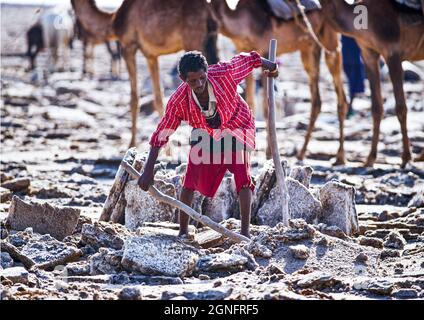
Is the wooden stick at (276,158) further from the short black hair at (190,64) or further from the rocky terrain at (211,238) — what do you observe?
the short black hair at (190,64)

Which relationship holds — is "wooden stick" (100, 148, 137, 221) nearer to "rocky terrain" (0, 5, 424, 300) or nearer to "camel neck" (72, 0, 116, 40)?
"rocky terrain" (0, 5, 424, 300)

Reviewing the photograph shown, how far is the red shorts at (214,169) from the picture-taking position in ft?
23.1

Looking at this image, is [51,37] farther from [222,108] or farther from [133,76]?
[222,108]

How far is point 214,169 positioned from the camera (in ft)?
23.4

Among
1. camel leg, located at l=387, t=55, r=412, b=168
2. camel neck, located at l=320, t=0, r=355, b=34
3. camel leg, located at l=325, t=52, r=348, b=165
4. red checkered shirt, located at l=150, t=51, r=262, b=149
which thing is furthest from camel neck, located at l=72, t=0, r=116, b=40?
red checkered shirt, located at l=150, t=51, r=262, b=149

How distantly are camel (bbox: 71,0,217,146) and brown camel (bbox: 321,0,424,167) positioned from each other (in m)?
1.50

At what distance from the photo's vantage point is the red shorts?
705 cm

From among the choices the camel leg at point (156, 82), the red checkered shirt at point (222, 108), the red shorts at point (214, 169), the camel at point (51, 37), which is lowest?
the red shorts at point (214, 169)

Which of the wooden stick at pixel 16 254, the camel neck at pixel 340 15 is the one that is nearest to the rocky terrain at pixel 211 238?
the wooden stick at pixel 16 254

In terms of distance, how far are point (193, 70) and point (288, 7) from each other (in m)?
6.51

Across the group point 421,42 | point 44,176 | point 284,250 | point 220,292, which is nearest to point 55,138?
point 44,176

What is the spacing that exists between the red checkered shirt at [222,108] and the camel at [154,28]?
580 centimetres

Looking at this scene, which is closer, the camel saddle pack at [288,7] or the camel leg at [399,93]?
the camel leg at [399,93]

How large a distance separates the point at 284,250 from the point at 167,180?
1531mm
